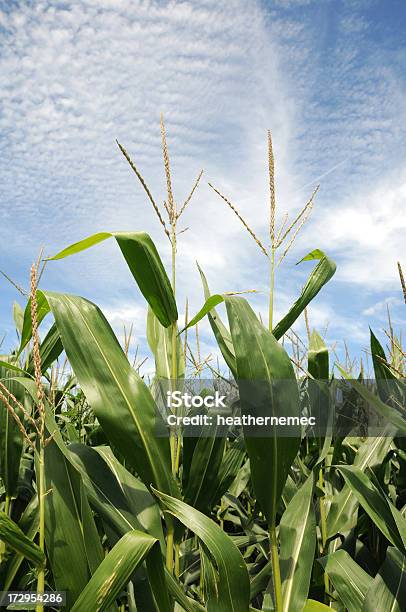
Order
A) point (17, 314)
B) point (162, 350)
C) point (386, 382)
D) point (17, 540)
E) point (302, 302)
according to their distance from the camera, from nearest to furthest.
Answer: point (17, 540)
point (302, 302)
point (162, 350)
point (386, 382)
point (17, 314)

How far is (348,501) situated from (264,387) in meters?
0.72

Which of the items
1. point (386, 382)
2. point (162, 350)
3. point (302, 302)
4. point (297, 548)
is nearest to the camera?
point (297, 548)

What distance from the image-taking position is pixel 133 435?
3.70 ft

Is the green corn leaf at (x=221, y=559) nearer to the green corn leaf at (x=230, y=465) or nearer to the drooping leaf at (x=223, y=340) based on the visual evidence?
the drooping leaf at (x=223, y=340)

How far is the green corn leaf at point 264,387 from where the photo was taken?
110 centimetres

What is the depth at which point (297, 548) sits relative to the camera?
4.26 ft

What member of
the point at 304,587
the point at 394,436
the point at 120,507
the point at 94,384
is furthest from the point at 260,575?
the point at 94,384

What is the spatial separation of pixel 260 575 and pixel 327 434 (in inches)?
18.4

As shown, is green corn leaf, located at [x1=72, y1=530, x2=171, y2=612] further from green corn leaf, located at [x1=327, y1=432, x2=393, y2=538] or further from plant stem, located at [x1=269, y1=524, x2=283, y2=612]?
green corn leaf, located at [x1=327, y1=432, x2=393, y2=538]

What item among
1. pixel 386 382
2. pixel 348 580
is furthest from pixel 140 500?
pixel 386 382

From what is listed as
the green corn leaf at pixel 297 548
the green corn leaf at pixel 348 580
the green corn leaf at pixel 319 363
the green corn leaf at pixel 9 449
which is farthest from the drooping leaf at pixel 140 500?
the green corn leaf at pixel 319 363

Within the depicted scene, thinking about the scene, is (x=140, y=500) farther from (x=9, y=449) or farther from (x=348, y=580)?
(x=9, y=449)

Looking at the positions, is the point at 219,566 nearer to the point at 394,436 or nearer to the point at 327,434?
the point at 327,434

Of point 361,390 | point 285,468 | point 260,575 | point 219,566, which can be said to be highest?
point 361,390
